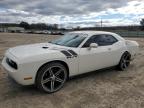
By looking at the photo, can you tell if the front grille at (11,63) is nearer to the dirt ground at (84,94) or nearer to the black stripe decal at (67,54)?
the dirt ground at (84,94)

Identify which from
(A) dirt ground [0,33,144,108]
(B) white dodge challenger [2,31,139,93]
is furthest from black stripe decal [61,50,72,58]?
(A) dirt ground [0,33,144,108]

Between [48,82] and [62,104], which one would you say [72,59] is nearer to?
[48,82]

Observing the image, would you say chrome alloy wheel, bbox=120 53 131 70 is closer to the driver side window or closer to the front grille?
the driver side window

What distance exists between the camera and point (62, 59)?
179 inches

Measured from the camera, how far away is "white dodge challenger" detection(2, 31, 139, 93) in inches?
162

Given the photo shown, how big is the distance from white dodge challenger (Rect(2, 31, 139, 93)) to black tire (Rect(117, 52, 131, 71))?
0.06 metres

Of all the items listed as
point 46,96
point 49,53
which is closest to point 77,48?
point 49,53

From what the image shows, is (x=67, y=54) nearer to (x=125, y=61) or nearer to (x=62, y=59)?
(x=62, y=59)

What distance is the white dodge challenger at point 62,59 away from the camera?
4125mm

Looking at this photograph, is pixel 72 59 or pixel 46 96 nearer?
pixel 46 96

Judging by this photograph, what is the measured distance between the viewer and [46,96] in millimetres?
4301

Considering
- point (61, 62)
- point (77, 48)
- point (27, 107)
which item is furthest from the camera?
point (77, 48)

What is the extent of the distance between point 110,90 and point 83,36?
1732mm

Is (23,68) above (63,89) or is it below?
above
